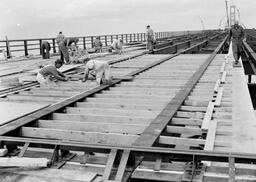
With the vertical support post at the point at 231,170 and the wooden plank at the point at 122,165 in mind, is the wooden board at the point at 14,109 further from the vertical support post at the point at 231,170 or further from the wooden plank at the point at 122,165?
the vertical support post at the point at 231,170

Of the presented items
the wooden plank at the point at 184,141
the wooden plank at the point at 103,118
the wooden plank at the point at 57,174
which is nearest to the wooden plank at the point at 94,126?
the wooden plank at the point at 103,118

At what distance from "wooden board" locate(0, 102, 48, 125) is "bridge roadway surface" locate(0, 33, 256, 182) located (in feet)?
1.17

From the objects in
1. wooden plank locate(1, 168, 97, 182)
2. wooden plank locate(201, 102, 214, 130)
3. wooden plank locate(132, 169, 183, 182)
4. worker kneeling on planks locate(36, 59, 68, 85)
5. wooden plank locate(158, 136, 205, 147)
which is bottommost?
wooden plank locate(132, 169, 183, 182)

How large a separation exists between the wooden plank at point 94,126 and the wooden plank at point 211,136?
102cm

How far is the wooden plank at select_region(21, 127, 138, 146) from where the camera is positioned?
5.24 metres

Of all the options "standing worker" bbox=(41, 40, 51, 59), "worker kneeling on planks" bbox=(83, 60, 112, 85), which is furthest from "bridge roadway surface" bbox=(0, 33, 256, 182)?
"standing worker" bbox=(41, 40, 51, 59)

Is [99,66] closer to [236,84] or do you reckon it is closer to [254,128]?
[236,84]

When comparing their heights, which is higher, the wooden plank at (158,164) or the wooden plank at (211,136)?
the wooden plank at (211,136)

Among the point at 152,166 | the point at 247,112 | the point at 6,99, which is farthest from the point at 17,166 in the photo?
the point at 6,99

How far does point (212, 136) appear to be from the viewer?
522cm

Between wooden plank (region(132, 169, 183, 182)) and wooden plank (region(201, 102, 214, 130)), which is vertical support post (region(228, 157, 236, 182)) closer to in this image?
wooden plank (region(132, 169, 183, 182))

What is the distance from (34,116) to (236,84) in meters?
5.61

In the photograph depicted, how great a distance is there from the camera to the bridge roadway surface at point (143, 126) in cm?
407

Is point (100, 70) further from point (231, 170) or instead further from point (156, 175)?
point (231, 170)
